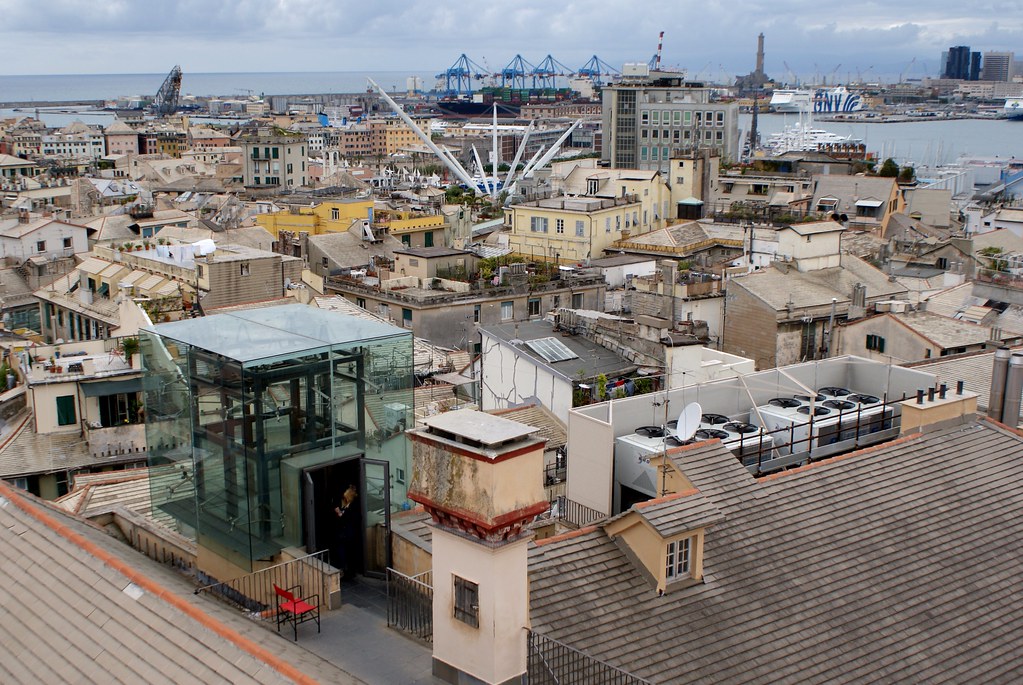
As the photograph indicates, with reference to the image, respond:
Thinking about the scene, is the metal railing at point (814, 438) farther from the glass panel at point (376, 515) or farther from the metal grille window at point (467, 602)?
the metal grille window at point (467, 602)

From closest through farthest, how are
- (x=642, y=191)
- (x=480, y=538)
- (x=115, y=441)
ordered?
(x=480, y=538)
(x=115, y=441)
(x=642, y=191)

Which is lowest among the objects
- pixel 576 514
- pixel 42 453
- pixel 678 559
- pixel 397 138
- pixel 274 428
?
pixel 42 453

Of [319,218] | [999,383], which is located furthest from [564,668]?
[319,218]

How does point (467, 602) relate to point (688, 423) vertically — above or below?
above

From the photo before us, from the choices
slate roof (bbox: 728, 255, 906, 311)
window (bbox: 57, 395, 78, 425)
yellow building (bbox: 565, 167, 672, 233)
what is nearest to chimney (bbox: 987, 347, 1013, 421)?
slate roof (bbox: 728, 255, 906, 311)

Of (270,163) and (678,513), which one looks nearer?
(678,513)

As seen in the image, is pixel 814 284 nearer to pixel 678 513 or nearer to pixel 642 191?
pixel 642 191

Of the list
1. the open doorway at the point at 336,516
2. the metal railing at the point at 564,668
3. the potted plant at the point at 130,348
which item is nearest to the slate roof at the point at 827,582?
the metal railing at the point at 564,668
